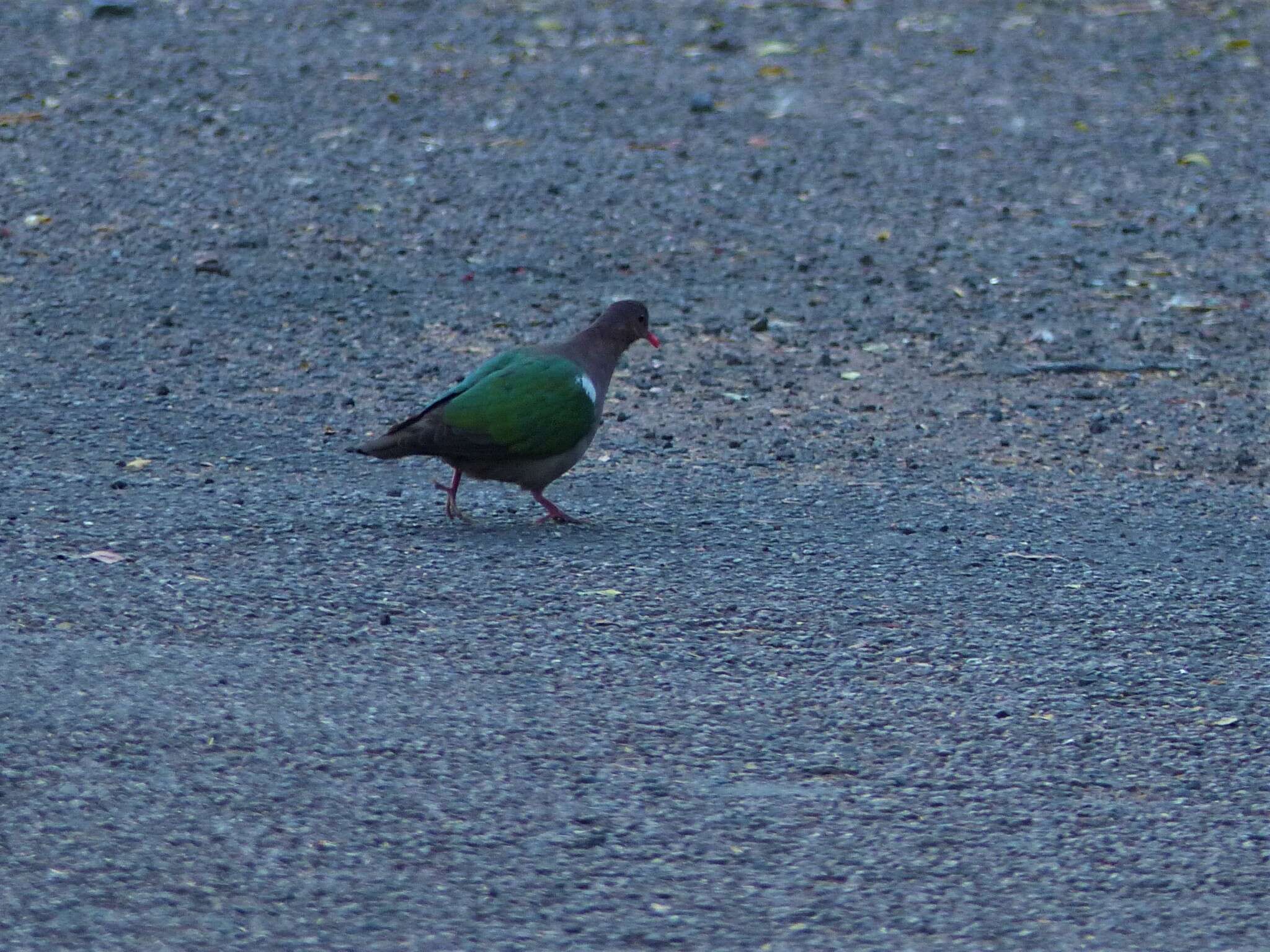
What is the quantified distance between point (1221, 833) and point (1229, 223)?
6366 mm

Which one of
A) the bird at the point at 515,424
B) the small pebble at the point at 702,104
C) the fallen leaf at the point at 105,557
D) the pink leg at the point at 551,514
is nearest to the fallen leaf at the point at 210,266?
the bird at the point at 515,424

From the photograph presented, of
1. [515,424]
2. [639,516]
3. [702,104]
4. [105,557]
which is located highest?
[515,424]

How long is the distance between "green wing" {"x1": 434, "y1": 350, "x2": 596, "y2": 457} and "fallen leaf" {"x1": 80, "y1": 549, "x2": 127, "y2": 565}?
978 millimetres

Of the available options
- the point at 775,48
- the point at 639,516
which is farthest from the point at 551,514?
the point at 775,48

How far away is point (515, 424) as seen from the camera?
204 inches

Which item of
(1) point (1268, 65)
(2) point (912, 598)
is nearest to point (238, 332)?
(2) point (912, 598)

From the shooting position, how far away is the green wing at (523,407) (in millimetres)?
5184

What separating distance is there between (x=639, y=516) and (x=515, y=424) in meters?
0.56

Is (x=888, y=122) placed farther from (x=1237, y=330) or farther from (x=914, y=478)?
(x=914, y=478)

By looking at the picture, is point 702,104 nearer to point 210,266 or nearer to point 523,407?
point 210,266

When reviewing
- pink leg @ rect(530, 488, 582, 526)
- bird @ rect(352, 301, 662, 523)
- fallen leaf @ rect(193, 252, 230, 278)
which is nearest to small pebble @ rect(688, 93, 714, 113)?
fallen leaf @ rect(193, 252, 230, 278)

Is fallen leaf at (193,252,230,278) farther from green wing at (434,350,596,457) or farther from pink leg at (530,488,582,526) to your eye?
pink leg at (530,488,582,526)

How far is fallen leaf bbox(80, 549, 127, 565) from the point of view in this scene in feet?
15.8

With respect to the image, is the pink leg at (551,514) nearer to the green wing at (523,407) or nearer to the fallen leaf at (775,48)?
the green wing at (523,407)
